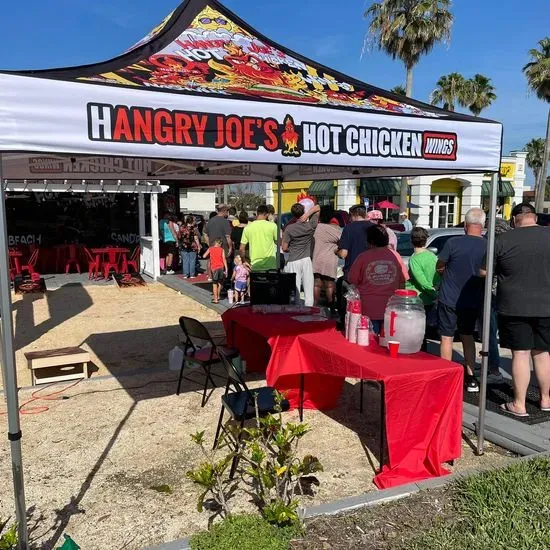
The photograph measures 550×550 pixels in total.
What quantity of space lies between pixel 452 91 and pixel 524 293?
32754mm

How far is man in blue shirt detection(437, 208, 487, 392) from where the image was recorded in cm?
476

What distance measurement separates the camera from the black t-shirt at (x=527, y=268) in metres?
4.08

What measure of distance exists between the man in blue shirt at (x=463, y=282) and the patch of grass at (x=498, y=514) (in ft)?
5.35

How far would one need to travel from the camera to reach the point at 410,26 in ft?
83.1

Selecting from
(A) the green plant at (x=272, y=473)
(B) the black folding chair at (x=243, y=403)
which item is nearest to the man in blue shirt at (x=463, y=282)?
(B) the black folding chair at (x=243, y=403)

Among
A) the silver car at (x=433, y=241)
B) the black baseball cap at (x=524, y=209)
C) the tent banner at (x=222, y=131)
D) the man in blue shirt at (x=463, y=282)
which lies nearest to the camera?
the tent banner at (x=222, y=131)

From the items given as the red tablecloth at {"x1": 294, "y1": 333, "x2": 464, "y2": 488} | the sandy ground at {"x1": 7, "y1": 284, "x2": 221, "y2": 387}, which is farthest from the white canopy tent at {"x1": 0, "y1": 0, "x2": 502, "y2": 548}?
the sandy ground at {"x1": 7, "y1": 284, "x2": 221, "y2": 387}

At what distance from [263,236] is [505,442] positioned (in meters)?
4.82

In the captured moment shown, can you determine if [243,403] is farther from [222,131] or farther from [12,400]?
[222,131]

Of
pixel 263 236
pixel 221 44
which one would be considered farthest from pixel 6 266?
pixel 263 236

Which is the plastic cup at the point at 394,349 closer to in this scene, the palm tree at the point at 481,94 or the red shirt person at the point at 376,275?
the red shirt person at the point at 376,275

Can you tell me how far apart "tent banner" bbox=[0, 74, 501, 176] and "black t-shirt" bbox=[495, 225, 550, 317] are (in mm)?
630

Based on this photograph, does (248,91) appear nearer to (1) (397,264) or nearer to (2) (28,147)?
(2) (28,147)

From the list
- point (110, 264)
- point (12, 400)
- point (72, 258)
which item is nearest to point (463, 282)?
point (12, 400)
